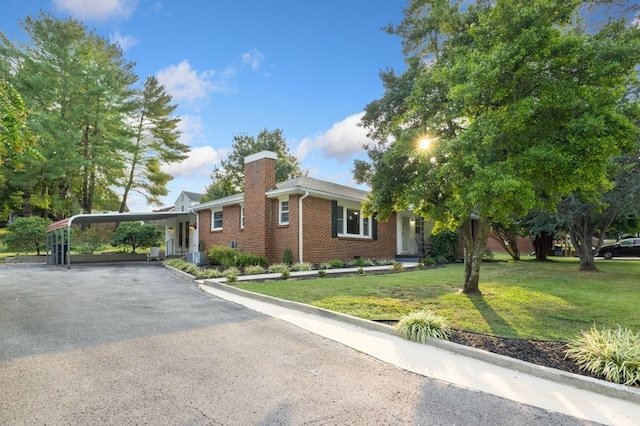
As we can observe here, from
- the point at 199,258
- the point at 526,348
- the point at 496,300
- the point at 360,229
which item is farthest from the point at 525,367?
the point at 199,258

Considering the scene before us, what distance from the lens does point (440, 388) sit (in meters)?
3.43

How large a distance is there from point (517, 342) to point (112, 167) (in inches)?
1216

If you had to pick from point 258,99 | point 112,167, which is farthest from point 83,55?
point 258,99

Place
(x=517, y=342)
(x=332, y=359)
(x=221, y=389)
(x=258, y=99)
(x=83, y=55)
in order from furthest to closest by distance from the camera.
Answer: (x=83, y=55) < (x=258, y=99) < (x=517, y=342) < (x=332, y=359) < (x=221, y=389)

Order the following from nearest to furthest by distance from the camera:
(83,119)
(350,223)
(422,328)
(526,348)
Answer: (526,348)
(422,328)
(350,223)
(83,119)

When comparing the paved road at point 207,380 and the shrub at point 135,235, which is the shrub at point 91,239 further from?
the paved road at point 207,380

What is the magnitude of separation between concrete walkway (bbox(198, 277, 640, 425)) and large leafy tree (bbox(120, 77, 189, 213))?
32.5 metres

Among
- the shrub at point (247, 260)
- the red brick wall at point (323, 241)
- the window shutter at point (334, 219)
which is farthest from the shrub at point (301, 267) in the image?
the window shutter at point (334, 219)

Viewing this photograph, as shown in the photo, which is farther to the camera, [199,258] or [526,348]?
[199,258]

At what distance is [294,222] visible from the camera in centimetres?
1459

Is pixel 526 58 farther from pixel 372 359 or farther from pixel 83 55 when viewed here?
pixel 83 55

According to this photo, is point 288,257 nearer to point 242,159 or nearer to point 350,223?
point 350,223

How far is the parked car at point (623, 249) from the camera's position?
2553 centimetres

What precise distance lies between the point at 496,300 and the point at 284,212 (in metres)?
9.56
